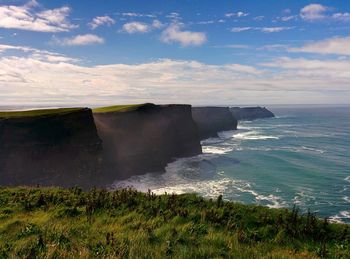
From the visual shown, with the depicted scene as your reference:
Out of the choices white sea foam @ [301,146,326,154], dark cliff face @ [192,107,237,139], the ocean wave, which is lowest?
the ocean wave

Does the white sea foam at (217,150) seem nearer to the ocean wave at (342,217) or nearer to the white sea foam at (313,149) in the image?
the white sea foam at (313,149)

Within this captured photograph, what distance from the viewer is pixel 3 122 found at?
5053 centimetres

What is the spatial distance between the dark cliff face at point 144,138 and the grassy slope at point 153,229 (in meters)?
51.1

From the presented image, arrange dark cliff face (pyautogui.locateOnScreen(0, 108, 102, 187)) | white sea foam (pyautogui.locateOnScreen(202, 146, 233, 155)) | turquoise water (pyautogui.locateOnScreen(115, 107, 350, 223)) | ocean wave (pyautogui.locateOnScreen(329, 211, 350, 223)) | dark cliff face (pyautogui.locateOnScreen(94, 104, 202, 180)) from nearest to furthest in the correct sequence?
ocean wave (pyautogui.locateOnScreen(329, 211, 350, 223)) < turquoise water (pyautogui.locateOnScreen(115, 107, 350, 223)) < dark cliff face (pyautogui.locateOnScreen(0, 108, 102, 187)) < dark cliff face (pyautogui.locateOnScreen(94, 104, 202, 180)) < white sea foam (pyautogui.locateOnScreen(202, 146, 233, 155))

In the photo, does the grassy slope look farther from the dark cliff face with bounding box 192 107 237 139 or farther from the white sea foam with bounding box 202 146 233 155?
the dark cliff face with bounding box 192 107 237 139

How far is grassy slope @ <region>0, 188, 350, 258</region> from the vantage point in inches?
278

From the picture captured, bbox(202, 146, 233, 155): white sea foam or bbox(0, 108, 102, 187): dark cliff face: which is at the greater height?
bbox(0, 108, 102, 187): dark cliff face

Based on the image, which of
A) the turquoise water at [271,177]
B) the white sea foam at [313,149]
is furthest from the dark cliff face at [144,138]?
the white sea foam at [313,149]

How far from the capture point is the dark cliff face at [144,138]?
226 feet

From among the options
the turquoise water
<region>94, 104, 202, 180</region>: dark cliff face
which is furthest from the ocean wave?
<region>94, 104, 202, 180</region>: dark cliff face

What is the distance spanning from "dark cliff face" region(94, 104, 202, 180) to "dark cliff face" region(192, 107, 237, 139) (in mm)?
40517

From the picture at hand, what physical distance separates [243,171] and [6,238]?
199 ft

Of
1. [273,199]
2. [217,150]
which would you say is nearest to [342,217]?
[273,199]

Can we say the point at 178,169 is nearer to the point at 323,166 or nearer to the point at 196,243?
the point at 323,166
